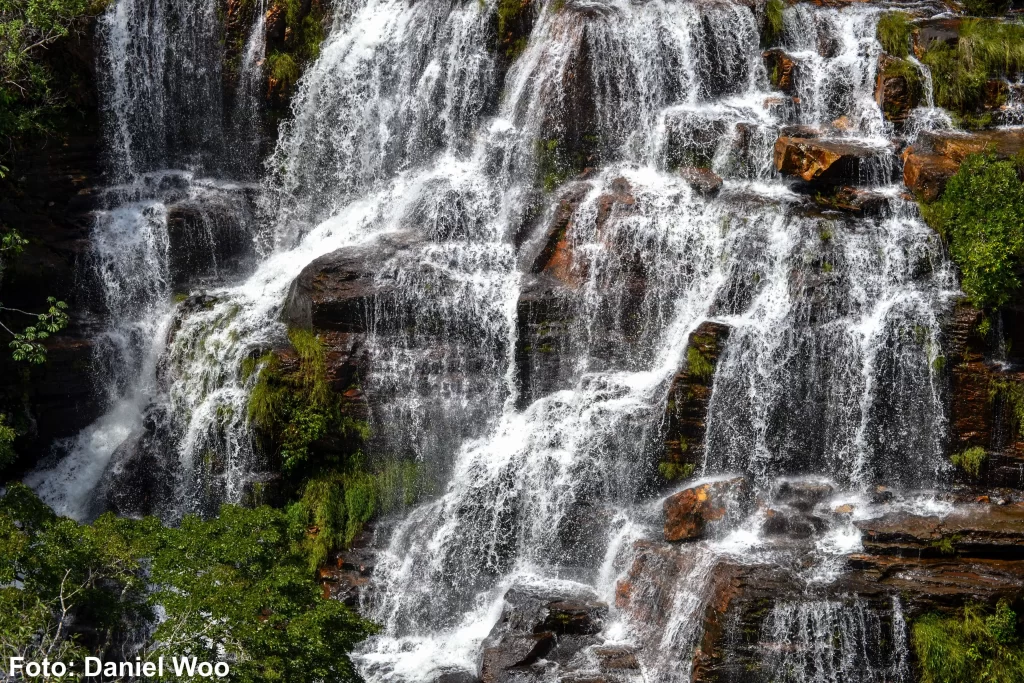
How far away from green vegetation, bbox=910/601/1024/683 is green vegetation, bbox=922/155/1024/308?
21.9ft

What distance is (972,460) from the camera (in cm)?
1970

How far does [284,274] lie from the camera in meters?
25.8

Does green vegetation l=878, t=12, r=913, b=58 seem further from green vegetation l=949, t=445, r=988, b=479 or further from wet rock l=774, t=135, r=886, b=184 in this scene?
green vegetation l=949, t=445, r=988, b=479

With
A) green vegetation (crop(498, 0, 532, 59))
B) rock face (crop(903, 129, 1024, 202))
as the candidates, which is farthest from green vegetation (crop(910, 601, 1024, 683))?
green vegetation (crop(498, 0, 532, 59))

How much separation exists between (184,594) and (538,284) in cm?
1049

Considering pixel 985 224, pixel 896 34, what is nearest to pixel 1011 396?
pixel 985 224

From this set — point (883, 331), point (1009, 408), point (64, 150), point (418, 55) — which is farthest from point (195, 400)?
point (1009, 408)

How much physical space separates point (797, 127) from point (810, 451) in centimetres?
875

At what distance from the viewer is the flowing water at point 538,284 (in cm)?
2012

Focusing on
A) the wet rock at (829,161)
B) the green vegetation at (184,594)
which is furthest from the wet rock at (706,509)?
the wet rock at (829,161)

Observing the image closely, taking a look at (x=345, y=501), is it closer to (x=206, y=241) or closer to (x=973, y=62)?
(x=206, y=241)

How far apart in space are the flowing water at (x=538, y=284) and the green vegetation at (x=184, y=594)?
13.6 ft

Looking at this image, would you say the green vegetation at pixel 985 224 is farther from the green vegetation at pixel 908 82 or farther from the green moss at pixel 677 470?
the green moss at pixel 677 470

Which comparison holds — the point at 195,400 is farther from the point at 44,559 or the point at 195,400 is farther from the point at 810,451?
the point at 810,451
